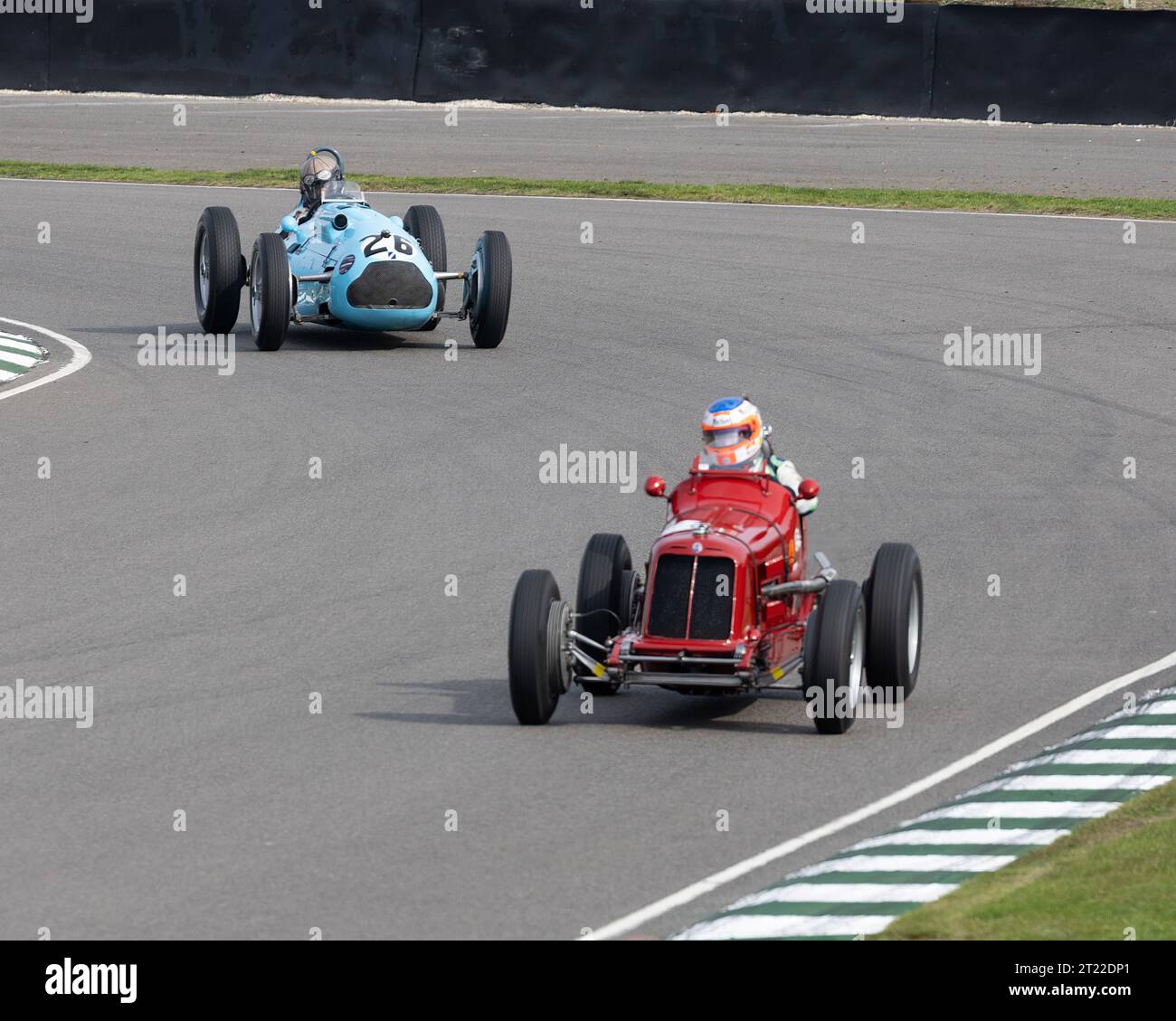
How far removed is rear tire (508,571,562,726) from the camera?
32.0ft

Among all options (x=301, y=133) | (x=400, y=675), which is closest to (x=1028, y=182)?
(x=301, y=133)

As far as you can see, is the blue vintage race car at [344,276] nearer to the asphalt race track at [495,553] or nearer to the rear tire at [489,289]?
the rear tire at [489,289]

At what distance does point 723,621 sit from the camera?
9.95 m

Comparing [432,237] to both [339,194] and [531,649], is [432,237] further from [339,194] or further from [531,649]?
[531,649]

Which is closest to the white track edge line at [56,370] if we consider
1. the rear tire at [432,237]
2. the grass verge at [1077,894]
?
the rear tire at [432,237]

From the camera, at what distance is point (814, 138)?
35000 mm

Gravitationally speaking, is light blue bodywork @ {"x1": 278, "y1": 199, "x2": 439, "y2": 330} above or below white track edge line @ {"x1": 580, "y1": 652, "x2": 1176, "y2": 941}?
above

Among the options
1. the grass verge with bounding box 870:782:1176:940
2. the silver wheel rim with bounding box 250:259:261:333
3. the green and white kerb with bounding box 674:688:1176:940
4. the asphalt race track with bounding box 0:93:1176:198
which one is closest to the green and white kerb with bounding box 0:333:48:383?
the silver wheel rim with bounding box 250:259:261:333

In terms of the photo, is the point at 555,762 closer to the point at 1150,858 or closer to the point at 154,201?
the point at 1150,858

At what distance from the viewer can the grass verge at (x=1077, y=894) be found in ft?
23.7

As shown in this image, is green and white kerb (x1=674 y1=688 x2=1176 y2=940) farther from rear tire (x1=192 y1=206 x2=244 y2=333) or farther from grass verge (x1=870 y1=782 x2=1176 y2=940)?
rear tire (x1=192 y1=206 x2=244 y2=333)

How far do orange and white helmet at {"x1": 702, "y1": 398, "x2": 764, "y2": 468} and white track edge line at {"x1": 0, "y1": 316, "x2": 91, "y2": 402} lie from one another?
8.85 m

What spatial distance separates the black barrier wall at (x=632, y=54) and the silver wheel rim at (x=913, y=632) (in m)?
25.7

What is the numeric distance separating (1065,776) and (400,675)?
349cm
